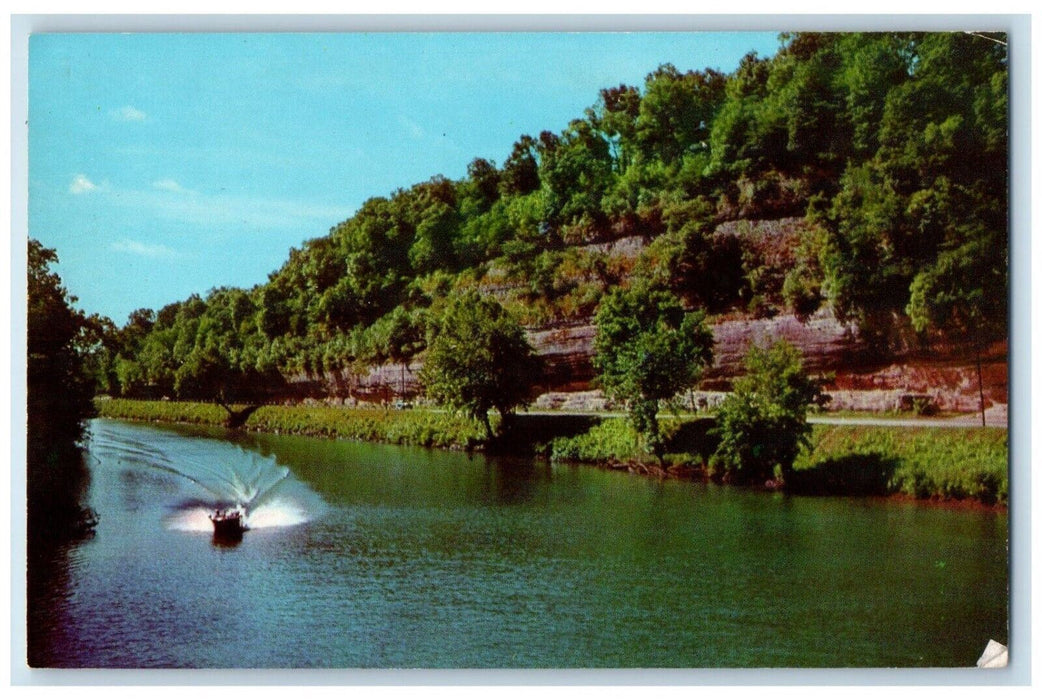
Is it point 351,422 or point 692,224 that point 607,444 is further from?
point 351,422

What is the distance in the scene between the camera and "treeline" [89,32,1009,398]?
223 inches

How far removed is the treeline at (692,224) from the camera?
5660mm

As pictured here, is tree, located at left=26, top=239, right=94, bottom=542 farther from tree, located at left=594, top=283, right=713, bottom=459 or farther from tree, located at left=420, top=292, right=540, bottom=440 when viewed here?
tree, located at left=594, top=283, right=713, bottom=459

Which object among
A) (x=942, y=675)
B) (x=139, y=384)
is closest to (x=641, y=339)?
(x=942, y=675)

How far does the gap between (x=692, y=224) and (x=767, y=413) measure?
54.6 inches

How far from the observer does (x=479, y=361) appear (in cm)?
617

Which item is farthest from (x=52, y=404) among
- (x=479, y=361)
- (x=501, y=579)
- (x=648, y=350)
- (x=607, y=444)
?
(x=648, y=350)

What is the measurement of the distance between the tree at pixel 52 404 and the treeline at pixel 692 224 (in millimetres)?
205

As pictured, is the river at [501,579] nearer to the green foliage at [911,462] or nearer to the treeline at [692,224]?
the green foliage at [911,462]

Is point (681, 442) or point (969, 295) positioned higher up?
point (969, 295)

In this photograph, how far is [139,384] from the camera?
6102mm

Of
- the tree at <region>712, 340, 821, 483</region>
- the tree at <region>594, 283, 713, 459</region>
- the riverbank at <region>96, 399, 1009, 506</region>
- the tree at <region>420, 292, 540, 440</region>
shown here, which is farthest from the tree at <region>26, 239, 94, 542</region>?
the tree at <region>712, 340, 821, 483</region>

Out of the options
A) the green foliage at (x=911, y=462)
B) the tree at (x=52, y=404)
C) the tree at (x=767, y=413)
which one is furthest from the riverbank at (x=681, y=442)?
the tree at (x=52, y=404)

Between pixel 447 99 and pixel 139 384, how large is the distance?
2.88 metres
